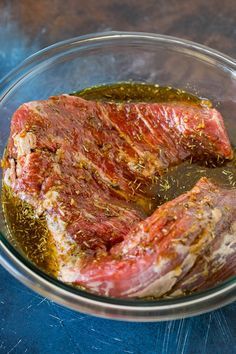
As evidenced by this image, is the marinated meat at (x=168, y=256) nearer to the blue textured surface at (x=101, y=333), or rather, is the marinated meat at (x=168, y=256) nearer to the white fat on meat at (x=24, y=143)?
the blue textured surface at (x=101, y=333)

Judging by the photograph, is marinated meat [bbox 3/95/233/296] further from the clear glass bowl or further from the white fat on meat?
the clear glass bowl

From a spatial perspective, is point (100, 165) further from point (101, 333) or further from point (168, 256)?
point (101, 333)

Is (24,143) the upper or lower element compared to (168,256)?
lower

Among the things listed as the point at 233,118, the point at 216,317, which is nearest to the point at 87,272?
the point at 216,317

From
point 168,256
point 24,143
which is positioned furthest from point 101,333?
point 24,143

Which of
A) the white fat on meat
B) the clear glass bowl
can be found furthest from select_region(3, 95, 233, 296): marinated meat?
the clear glass bowl

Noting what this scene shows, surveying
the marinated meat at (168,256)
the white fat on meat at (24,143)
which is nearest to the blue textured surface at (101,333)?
the marinated meat at (168,256)
